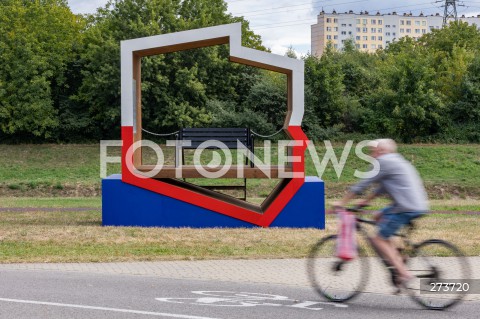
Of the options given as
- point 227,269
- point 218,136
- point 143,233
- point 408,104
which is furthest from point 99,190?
point 227,269

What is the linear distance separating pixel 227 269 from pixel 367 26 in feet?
493

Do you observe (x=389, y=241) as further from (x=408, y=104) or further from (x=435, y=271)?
(x=408, y=104)

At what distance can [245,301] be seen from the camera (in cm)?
867

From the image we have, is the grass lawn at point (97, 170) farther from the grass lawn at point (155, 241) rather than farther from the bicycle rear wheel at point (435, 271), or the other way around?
the bicycle rear wheel at point (435, 271)

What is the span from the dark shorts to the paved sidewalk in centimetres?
151

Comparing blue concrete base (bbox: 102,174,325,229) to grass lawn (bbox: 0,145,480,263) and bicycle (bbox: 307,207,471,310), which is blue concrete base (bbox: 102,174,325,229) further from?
bicycle (bbox: 307,207,471,310)

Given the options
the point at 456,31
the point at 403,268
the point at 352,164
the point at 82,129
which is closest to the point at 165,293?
the point at 403,268

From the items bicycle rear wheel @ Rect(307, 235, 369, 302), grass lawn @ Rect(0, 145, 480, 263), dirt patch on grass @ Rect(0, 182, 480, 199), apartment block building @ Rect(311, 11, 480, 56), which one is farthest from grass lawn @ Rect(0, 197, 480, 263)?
apartment block building @ Rect(311, 11, 480, 56)

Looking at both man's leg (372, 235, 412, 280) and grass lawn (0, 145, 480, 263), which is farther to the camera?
grass lawn (0, 145, 480, 263)

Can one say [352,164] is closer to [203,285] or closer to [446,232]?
[446,232]

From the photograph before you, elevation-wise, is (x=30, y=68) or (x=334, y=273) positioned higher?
(x=30, y=68)

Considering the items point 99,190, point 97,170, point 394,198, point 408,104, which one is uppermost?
point 408,104

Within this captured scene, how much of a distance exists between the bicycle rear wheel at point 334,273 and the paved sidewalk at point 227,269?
3.24ft

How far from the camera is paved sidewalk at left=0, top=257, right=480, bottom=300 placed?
10227 mm
